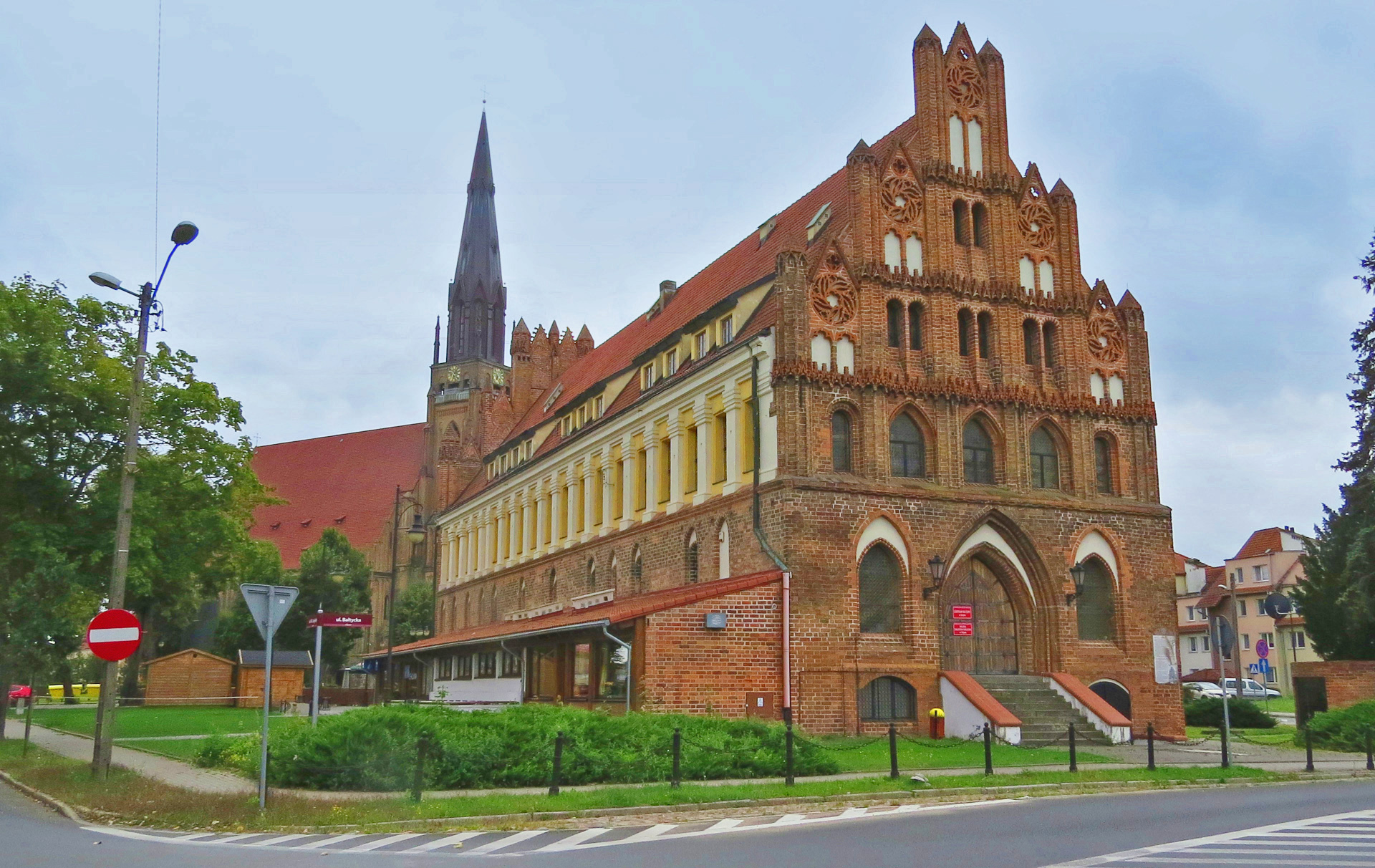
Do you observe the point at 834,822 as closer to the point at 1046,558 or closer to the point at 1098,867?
the point at 1098,867

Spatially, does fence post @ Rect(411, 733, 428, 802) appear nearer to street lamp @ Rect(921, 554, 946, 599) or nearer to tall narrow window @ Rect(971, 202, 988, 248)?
street lamp @ Rect(921, 554, 946, 599)

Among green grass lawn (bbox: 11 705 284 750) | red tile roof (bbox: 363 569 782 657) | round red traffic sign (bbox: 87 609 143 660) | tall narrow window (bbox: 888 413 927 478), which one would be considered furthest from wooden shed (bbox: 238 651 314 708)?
round red traffic sign (bbox: 87 609 143 660)

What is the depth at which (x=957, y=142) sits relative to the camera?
106 feet

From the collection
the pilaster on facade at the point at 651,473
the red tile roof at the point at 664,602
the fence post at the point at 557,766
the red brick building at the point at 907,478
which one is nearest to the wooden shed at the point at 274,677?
the red brick building at the point at 907,478

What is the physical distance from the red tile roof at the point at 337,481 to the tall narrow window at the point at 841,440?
74.9m

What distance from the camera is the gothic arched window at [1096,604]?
30.7m

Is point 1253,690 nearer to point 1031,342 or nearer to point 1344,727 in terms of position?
point 1344,727

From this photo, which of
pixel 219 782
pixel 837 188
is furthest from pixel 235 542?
pixel 837 188

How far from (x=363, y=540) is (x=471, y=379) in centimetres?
1588

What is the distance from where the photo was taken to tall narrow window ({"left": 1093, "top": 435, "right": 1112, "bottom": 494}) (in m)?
32.0

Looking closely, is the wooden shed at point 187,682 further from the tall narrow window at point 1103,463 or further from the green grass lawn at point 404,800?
the tall narrow window at point 1103,463

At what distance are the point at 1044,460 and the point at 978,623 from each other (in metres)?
4.70

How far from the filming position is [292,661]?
57500mm

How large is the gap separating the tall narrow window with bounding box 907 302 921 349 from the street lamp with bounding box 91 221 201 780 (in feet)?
56.5
